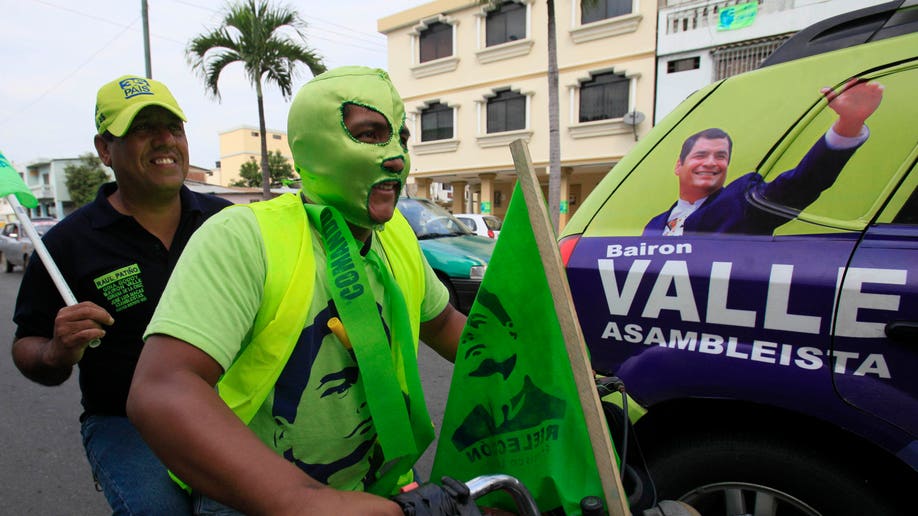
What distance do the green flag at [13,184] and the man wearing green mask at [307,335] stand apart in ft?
4.23

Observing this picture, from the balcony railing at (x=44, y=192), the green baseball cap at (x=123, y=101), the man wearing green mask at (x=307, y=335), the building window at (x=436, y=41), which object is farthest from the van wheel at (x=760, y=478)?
the balcony railing at (x=44, y=192)

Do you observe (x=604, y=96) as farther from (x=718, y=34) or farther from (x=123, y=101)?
(x=123, y=101)

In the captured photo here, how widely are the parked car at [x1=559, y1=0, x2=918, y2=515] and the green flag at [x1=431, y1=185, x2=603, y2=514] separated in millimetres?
845

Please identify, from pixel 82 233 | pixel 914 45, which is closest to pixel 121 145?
pixel 82 233

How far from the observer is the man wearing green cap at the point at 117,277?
56.7 inches

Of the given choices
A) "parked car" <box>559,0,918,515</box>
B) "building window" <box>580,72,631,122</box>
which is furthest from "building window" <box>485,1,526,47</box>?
"parked car" <box>559,0,918,515</box>

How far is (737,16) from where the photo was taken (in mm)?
13070

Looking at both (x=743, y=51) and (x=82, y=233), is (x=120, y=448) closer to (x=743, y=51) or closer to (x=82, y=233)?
(x=82, y=233)

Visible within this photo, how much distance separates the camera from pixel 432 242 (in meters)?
Answer: 6.92

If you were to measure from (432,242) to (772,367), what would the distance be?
555 centimetres

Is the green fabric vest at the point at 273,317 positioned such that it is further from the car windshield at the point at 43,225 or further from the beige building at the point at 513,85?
the car windshield at the point at 43,225

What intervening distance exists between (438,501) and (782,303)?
1275mm

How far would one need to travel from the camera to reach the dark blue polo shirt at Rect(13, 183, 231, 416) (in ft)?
5.46

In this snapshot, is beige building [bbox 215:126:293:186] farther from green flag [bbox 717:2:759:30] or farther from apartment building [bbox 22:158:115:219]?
green flag [bbox 717:2:759:30]
